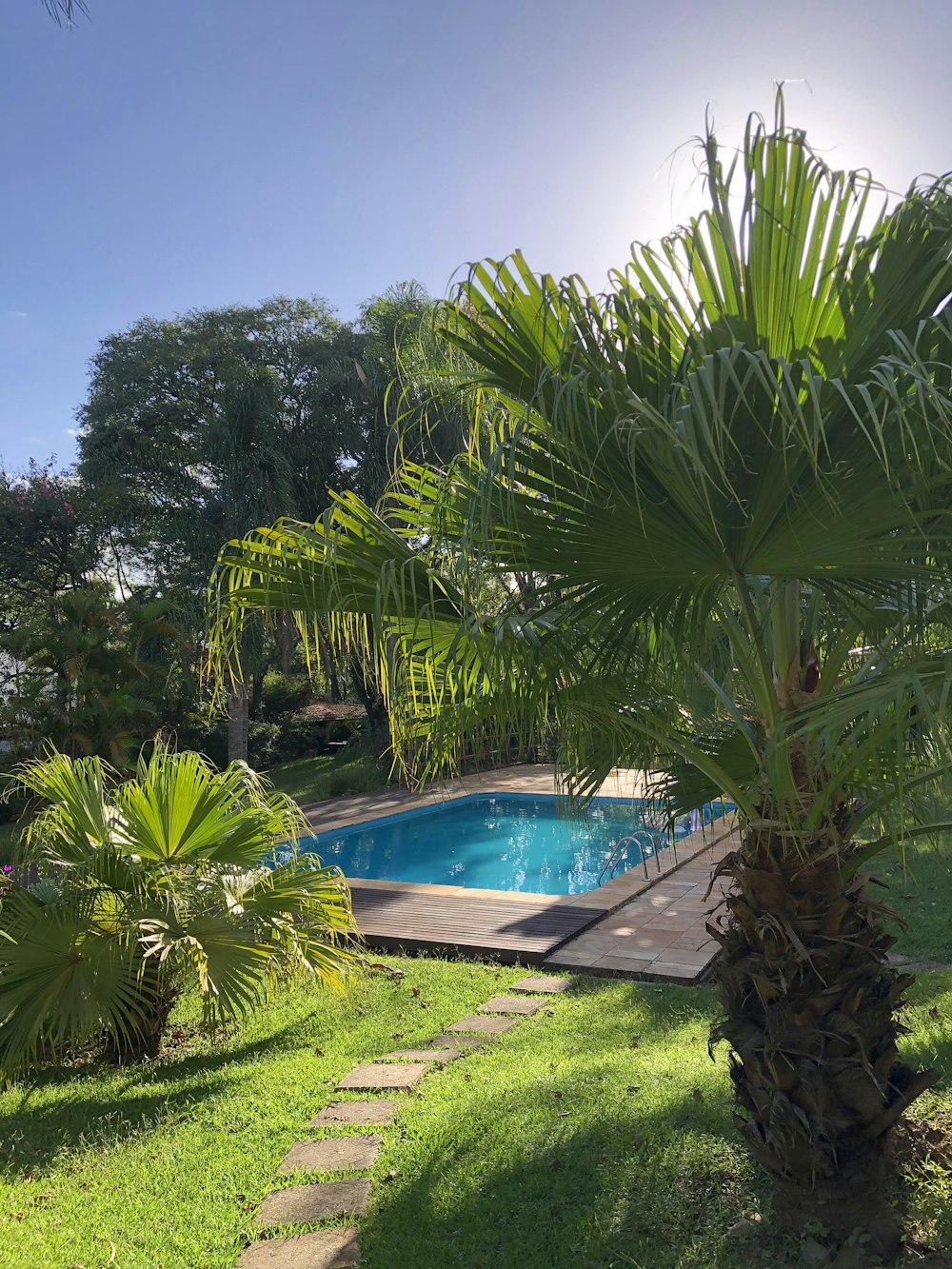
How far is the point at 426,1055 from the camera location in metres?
4.86

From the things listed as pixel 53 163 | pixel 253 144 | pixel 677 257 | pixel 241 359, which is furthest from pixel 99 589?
pixel 677 257

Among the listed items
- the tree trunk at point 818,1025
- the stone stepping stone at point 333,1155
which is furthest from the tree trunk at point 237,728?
the tree trunk at point 818,1025

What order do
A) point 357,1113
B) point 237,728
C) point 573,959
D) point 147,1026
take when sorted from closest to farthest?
point 357,1113
point 147,1026
point 573,959
point 237,728

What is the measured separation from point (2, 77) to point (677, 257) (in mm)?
2194

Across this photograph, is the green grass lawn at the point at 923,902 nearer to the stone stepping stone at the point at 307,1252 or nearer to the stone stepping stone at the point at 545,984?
the stone stepping stone at the point at 545,984

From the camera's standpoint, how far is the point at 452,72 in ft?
19.3

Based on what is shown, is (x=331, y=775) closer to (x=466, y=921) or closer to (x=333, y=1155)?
(x=466, y=921)

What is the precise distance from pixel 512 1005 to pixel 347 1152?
2.18m

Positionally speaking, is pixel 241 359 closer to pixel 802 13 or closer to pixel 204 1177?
pixel 802 13

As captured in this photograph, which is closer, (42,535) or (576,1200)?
(576,1200)

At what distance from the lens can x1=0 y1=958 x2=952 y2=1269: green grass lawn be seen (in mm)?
3053

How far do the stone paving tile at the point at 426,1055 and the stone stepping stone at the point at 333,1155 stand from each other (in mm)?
892

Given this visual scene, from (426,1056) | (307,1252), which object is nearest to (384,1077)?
(426,1056)

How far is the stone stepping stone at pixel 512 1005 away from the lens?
18.5 feet
